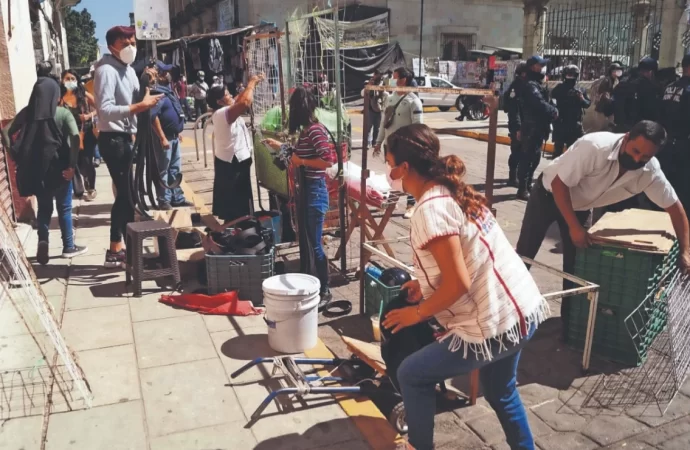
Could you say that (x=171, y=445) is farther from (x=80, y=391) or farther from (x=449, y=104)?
(x=449, y=104)

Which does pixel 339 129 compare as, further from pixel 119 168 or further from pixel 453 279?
pixel 453 279

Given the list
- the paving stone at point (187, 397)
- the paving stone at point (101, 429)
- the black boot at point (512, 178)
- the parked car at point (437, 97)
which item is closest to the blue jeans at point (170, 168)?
the paving stone at point (187, 397)

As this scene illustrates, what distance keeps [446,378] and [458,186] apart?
83cm

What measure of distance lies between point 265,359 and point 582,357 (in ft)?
7.18

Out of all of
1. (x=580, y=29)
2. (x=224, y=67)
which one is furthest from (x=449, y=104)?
(x=224, y=67)

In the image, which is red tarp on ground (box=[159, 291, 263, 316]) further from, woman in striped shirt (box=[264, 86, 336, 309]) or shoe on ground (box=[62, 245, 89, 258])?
shoe on ground (box=[62, 245, 89, 258])

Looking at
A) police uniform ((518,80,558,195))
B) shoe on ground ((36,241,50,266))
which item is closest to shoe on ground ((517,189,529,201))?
police uniform ((518,80,558,195))

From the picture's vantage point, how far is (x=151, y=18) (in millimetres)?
10117

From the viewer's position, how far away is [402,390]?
2713 mm

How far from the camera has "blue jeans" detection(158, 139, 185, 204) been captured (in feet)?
Answer: 26.2

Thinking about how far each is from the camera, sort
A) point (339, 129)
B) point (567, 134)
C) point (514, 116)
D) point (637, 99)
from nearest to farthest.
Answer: point (339, 129) → point (637, 99) → point (567, 134) → point (514, 116)

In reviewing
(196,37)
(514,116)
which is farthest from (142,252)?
(196,37)

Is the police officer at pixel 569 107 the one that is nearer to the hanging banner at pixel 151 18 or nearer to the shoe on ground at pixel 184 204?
the shoe on ground at pixel 184 204

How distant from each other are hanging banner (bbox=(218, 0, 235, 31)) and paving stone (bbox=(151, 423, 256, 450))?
28.1 m
